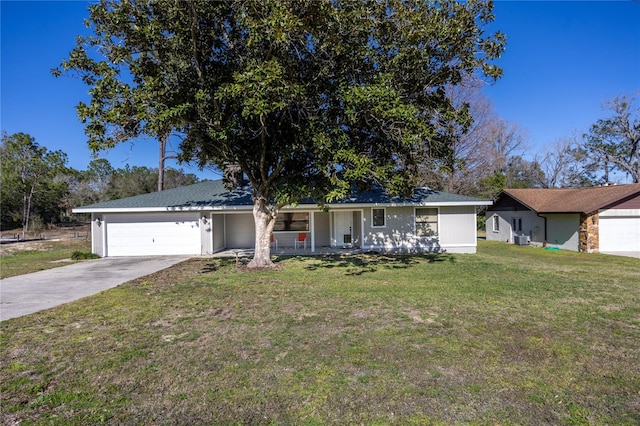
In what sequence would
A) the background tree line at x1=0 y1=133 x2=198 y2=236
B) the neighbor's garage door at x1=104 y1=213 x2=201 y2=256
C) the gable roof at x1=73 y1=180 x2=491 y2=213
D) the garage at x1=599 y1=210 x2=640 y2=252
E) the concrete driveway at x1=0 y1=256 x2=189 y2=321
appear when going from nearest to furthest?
1. the concrete driveway at x1=0 y1=256 x2=189 y2=321
2. the gable roof at x1=73 y1=180 x2=491 y2=213
3. the neighbor's garage door at x1=104 y1=213 x2=201 y2=256
4. the garage at x1=599 y1=210 x2=640 y2=252
5. the background tree line at x1=0 y1=133 x2=198 y2=236

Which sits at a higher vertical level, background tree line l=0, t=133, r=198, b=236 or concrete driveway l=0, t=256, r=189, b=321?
background tree line l=0, t=133, r=198, b=236

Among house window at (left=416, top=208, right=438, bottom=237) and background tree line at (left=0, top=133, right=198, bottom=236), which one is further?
background tree line at (left=0, top=133, right=198, bottom=236)

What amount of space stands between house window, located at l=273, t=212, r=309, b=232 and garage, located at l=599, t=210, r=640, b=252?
14.2 metres

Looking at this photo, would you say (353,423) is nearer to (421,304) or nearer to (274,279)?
(421,304)

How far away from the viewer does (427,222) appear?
1584 cm

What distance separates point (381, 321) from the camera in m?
5.57

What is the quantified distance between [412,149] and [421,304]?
5.25 meters

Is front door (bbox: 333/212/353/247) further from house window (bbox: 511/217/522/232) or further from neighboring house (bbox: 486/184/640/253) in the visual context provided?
house window (bbox: 511/217/522/232)

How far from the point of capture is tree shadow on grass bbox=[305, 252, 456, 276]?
36.9ft

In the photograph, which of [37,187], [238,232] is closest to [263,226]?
[238,232]

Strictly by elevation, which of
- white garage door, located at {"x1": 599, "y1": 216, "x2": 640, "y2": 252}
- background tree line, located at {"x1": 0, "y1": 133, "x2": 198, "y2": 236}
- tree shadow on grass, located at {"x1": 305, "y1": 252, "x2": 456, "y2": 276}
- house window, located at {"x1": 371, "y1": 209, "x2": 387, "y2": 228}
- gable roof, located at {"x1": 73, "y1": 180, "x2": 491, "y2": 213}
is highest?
background tree line, located at {"x1": 0, "y1": 133, "x2": 198, "y2": 236}

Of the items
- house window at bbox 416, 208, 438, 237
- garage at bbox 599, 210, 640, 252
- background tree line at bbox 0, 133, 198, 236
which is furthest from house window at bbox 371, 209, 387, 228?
background tree line at bbox 0, 133, 198, 236

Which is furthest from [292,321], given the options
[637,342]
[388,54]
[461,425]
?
[388,54]

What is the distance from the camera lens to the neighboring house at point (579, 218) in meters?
16.3
